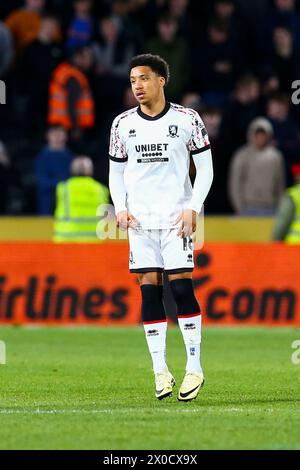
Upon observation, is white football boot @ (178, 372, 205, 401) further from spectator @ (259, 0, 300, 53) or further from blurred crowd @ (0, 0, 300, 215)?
spectator @ (259, 0, 300, 53)

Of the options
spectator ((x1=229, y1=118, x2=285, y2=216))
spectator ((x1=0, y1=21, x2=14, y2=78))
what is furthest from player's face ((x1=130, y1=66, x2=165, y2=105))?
spectator ((x1=0, y1=21, x2=14, y2=78))

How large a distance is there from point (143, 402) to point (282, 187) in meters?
10.7

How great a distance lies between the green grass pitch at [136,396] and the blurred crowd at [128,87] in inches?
158

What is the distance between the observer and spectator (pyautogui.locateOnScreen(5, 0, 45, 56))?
861 inches

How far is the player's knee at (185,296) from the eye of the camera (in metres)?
10.6

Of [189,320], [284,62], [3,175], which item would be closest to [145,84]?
[189,320]

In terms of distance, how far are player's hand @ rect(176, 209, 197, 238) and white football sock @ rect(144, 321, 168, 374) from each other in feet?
2.20

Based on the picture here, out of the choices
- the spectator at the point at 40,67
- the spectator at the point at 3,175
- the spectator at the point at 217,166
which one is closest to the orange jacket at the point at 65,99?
the spectator at the point at 40,67

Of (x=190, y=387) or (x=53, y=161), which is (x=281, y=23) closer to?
(x=53, y=161)

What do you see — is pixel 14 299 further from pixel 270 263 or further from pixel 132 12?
pixel 132 12

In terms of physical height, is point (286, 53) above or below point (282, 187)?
above

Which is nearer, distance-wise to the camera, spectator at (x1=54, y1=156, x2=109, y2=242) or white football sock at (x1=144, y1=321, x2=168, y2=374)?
white football sock at (x1=144, y1=321, x2=168, y2=374)

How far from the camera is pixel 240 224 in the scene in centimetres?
2089

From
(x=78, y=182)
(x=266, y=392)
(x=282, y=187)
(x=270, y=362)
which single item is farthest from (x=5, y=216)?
(x=266, y=392)
